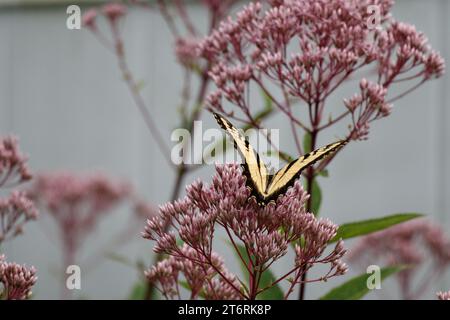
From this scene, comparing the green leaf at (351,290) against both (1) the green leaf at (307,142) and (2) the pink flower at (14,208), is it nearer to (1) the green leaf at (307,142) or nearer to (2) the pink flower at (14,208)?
(1) the green leaf at (307,142)

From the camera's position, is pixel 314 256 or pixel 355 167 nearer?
pixel 314 256

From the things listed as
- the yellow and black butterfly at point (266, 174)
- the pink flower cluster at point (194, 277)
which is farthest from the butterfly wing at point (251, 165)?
the pink flower cluster at point (194, 277)

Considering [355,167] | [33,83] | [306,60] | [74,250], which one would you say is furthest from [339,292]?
[33,83]

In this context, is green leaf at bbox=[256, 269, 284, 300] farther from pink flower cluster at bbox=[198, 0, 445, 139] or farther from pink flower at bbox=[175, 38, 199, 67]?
pink flower at bbox=[175, 38, 199, 67]

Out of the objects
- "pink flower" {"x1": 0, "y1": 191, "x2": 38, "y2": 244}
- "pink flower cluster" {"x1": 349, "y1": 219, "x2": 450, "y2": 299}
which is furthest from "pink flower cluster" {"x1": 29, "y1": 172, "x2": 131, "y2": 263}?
"pink flower" {"x1": 0, "y1": 191, "x2": 38, "y2": 244}

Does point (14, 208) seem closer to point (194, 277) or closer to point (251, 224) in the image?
point (194, 277)
